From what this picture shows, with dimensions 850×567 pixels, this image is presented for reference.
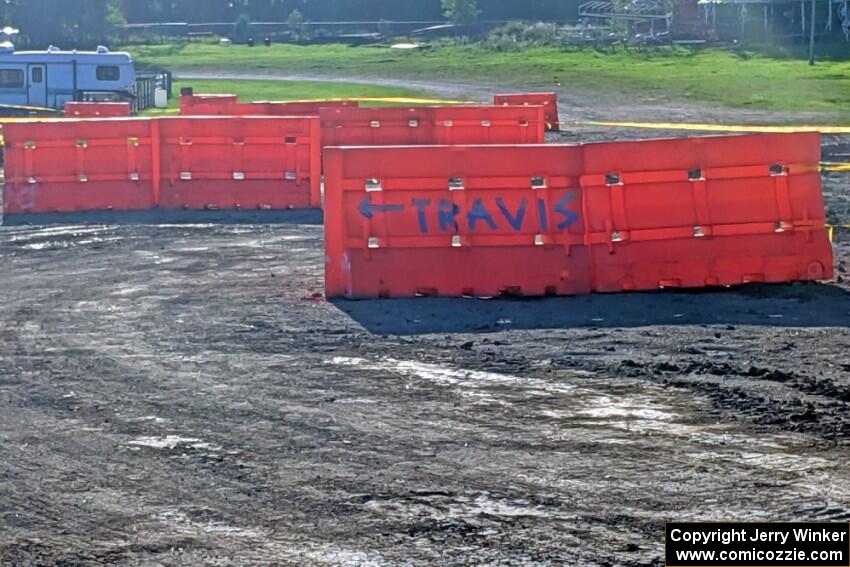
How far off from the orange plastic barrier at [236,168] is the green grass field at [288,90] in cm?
3261

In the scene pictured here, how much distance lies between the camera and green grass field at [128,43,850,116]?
173 ft

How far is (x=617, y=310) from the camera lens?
12070 mm

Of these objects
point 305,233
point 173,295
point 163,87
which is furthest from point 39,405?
point 163,87

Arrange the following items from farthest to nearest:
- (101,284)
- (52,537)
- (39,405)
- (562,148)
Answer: (101,284), (562,148), (39,405), (52,537)

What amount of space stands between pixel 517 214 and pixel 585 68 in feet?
182

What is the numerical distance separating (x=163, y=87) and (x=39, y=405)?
1859 inches

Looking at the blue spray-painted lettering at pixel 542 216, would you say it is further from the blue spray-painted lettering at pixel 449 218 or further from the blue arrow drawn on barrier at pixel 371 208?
the blue arrow drawn on barrier at pixel 371 208

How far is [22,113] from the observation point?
44.2 meters

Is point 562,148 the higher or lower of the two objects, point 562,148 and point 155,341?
the higher

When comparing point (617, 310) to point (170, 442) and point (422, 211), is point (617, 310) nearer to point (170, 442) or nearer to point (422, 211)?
point (422, 211)

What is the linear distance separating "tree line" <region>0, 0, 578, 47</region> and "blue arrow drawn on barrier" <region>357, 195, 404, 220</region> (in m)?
79.3

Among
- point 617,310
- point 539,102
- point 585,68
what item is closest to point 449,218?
point 617,310

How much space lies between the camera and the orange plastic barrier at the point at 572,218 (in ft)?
42.4

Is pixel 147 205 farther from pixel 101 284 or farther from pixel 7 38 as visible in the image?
pixel 7 38
